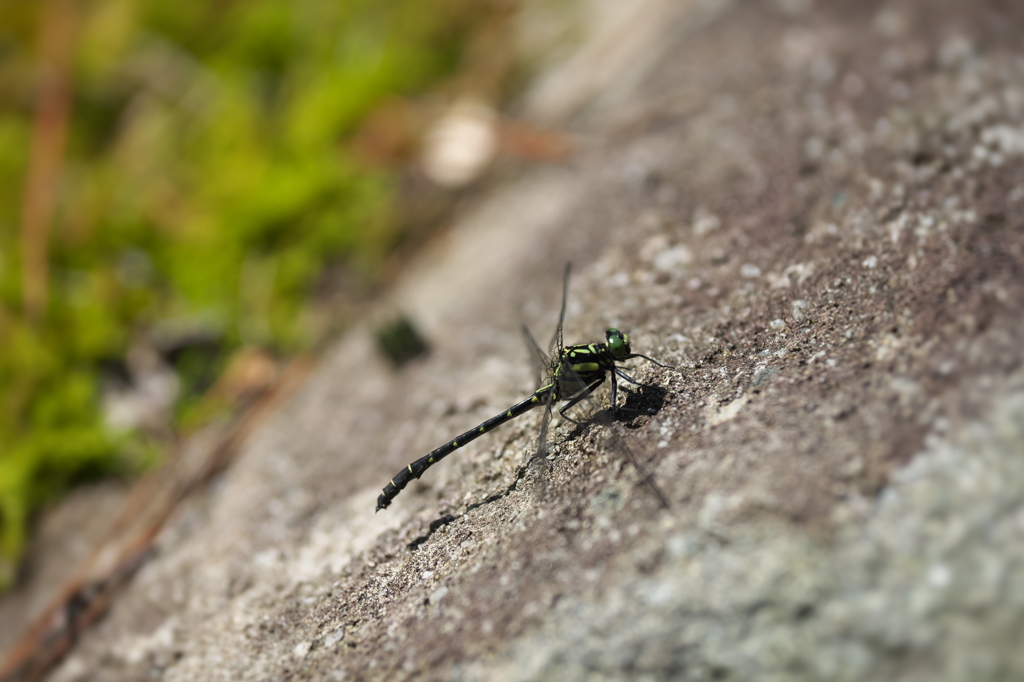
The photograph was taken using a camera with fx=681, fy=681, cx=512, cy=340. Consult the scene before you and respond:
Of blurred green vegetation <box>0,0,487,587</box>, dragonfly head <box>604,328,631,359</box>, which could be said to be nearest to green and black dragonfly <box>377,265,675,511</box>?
dragonfly head <box>604,328,631,359</box>

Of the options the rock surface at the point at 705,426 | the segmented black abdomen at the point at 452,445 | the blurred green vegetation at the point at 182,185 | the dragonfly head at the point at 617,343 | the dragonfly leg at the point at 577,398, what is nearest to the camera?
the rock surface at the point at 705,426

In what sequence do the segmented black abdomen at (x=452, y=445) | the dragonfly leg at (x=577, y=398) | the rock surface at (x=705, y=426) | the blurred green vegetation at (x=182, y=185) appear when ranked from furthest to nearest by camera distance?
the blurred green vegetation at (x=182, y=185) → the segmented black abdomen at (x=452, y=445) → the dragonfly leg at (x=577, y=398) → the rock surface at (x=705, y=426)

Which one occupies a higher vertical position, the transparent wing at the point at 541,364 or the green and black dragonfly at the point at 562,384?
the transparent wing at the point at 541,364

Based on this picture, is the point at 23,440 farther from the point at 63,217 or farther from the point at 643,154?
the point at 643,154

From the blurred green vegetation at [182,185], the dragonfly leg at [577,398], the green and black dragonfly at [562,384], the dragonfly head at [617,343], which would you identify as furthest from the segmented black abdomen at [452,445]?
the blurred green vegetation at [182,185]

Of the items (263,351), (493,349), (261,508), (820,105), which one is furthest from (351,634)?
(820,105)

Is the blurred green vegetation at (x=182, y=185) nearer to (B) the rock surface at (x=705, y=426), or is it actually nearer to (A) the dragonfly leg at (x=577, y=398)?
(B) the rock surface at (x=705, y=426)
